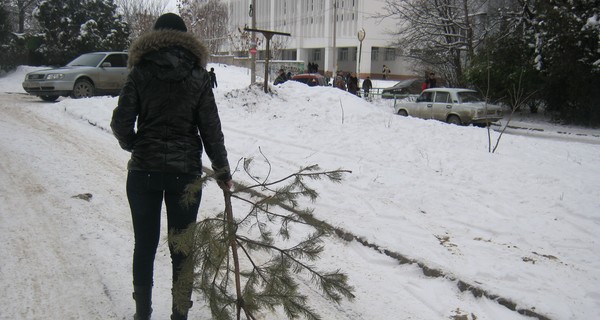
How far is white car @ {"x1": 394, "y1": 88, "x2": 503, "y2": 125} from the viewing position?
16547mm

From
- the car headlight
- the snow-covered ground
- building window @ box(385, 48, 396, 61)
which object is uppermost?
building window @ box(385, 48, 396, 61)

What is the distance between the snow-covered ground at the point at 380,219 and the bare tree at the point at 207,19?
35.4 m

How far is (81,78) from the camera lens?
15.8 metres

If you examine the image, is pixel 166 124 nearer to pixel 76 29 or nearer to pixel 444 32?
pixel 444 32

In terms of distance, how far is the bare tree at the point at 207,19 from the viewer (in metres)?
44.3

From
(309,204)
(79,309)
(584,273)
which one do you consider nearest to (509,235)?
(584,273)

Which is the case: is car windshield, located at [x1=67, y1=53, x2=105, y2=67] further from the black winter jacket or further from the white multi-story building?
the white multi-story building

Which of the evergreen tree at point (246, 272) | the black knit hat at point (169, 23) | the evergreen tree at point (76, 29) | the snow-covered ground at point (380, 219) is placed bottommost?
the snow-covered ground at point (380, 219)

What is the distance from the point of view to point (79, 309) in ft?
11.2

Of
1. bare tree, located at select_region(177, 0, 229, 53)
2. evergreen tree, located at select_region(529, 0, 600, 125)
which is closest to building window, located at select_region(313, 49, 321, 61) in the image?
bare tree, located at select_region(177, 0, 229, 53)

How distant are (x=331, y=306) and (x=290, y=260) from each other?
54.2 inches

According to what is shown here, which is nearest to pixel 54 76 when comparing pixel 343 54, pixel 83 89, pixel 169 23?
pixel 83 89

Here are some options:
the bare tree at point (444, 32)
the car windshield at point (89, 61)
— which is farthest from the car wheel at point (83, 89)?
the bare tree at point (444, 32)

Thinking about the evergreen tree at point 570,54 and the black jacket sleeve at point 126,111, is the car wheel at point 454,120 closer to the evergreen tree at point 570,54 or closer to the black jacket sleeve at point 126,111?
the evergreen tree at point 570,54
